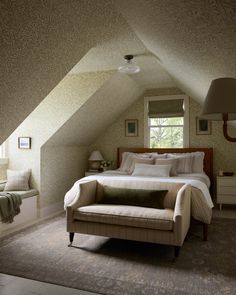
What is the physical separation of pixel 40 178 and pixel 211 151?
3.49 meters

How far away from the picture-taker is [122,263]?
277 cm

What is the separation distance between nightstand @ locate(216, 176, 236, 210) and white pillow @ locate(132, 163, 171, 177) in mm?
1104

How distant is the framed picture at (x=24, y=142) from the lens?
4609mm

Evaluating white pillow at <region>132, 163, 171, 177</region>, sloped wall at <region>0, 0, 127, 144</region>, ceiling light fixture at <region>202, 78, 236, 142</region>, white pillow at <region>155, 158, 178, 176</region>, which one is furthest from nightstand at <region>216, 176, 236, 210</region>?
ceiling light fixture at <region>202, 78, 236, 142</region>

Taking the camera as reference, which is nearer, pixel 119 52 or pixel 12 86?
pixel 12 86

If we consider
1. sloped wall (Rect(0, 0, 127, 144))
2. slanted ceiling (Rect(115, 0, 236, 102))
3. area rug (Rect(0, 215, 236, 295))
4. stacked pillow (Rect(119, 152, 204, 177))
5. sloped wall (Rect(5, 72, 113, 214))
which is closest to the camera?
slanted ceiling (Rect(115, 0, 236, 102))

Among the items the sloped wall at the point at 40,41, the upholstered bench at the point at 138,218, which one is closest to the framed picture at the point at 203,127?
the upholstered bench at the point at 138,218

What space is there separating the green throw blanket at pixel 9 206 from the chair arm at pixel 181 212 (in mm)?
2356

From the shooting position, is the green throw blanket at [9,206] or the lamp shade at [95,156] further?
the lamp shade at [95,156]

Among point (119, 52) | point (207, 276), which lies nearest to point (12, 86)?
point (119, 52)

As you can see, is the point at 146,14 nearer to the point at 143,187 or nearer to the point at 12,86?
the point at 12,86

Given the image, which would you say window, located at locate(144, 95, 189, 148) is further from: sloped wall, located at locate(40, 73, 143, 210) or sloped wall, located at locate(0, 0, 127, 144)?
sloped wall, located at locate(0, 0, 127, 144)

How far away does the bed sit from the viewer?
3.41 meters

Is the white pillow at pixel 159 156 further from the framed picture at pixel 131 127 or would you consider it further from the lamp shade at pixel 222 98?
the lamp shade at pixel 222 98
